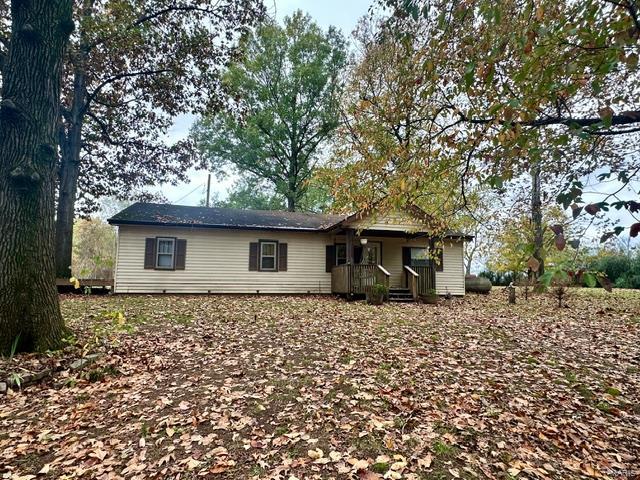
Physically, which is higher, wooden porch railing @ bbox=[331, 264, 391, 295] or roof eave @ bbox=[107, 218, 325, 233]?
roof eave @ bbox=[107, 218, 325, 233]

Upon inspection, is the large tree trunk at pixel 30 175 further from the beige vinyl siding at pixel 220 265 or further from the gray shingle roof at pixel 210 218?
the beige vinyl siding at pixel 220 265

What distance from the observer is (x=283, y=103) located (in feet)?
81.5

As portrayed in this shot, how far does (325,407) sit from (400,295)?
35.6ft

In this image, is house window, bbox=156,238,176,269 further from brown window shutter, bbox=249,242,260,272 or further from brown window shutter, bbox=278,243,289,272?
brown window shutter, bbox=278,243,289,272

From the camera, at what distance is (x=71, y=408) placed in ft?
12.8

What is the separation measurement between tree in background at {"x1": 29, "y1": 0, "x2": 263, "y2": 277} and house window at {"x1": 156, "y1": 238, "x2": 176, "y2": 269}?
3520mm

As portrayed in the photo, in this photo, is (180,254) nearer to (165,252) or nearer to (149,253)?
(165,252)

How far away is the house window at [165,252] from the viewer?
45.7 ft

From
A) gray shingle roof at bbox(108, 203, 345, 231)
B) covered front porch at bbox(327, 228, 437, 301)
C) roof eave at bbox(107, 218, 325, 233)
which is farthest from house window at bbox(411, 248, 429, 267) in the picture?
roof eave at bbox(107, 218, 325, 233)

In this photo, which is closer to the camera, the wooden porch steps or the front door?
the wooden porch steps

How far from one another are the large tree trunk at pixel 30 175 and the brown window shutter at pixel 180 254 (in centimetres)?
884

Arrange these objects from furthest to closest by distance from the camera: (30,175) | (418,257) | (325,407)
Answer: (418,257)
(30,175)
(325,407)

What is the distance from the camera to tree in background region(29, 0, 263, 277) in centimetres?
1087

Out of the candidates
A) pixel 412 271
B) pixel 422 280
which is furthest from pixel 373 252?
pixel 422 280
